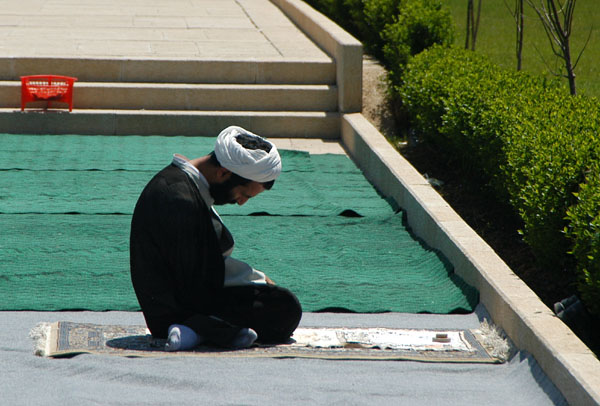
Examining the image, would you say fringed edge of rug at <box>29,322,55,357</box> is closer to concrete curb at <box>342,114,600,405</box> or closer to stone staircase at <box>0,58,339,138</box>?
concrete curb at <box>342,114,600,405</box>

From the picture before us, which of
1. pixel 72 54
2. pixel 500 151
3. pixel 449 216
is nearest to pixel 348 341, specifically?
pixel 449 216

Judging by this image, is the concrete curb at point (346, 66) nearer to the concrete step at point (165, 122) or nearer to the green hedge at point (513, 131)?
the concrete step at point (165, 122)

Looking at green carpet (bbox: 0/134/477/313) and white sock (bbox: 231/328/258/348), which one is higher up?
white sock (bbox: 231/328/258/348)

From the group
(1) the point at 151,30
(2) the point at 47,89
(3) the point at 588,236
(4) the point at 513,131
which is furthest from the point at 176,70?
(3) the point at 588,236

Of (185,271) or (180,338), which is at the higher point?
(185,271)

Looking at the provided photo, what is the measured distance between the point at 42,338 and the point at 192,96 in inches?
280

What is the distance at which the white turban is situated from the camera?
459 cm

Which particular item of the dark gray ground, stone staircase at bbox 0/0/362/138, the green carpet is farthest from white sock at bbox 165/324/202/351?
stone staircase at bbox 0/0/362/138

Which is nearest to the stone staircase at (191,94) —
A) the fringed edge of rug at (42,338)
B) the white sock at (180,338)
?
the fringed edge of rug at (42,338)

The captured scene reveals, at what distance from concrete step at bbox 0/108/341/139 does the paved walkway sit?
1090 millimetres

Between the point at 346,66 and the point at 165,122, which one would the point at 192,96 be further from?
the point at 346,66

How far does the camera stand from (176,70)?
1188cm

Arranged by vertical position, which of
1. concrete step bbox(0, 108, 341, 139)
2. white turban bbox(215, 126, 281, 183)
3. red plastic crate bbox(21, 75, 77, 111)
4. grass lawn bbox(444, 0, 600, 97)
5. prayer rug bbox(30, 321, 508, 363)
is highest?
white turban bbox(215, 126, 281, 183)

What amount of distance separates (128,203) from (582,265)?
14.2 feet
